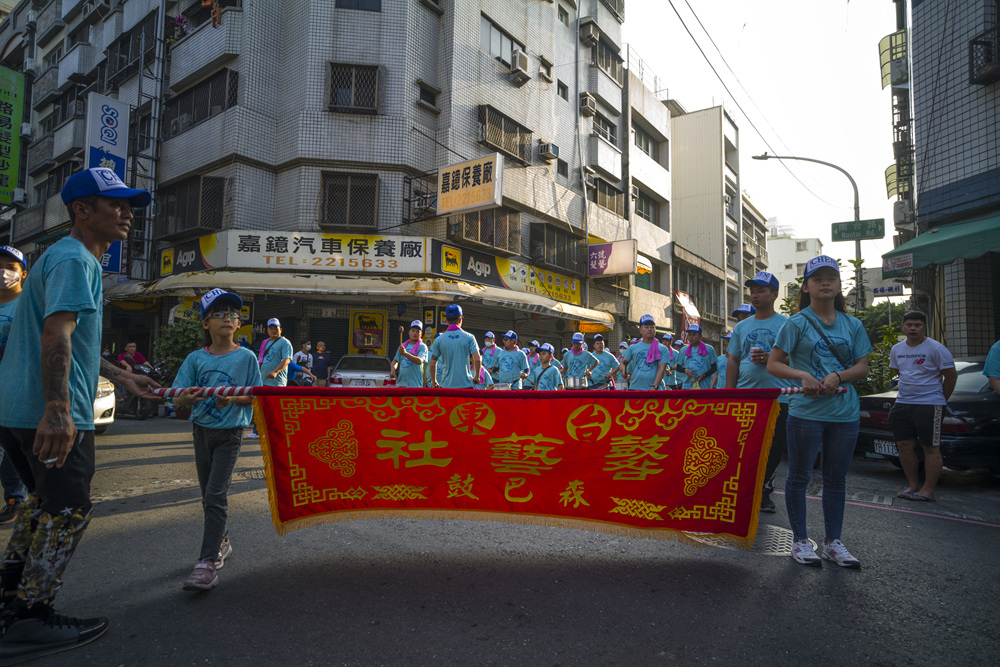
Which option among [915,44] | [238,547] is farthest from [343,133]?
[238,547]

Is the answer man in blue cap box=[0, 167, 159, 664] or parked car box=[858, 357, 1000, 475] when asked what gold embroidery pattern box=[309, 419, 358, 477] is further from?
parked car box=[858, 357, 1000, 475]

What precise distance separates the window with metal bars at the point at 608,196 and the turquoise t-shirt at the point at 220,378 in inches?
877

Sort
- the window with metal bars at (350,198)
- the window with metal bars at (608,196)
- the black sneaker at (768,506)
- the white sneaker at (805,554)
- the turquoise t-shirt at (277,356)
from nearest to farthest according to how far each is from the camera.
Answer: the white sneaker at (805,554) < the black sneaker at (768,506) < the turquoise t-shirt at (277,356) < the window with metal bars at (350,198) < the window with metal bars at (608,196)

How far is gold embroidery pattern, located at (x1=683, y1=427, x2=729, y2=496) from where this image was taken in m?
3.60

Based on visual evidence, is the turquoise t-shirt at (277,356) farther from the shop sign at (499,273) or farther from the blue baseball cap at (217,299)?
the shop sign at (499,273)

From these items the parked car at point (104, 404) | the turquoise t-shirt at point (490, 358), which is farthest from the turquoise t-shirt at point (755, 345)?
the parked car at point (104, 404)

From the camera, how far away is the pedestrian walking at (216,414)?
10.7ft

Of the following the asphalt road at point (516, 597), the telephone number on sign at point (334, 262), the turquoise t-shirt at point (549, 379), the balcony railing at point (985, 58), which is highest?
the balcony railing at point (985, 58)

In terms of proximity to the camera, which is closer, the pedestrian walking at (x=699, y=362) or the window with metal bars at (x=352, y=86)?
the pedestrian walking at (x=699, y=362)

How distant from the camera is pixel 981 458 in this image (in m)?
6.16

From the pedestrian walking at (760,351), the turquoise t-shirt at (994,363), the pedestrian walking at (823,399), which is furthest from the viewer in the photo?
the turquoise t-shirt at (994,363)

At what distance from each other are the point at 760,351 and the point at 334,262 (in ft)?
44.7

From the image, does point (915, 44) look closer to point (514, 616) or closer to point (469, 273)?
point (469, 273)

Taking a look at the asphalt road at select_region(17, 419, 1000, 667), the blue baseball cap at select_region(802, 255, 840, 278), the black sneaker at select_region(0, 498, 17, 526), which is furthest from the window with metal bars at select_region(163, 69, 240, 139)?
the blue baseball cap at select_region(802, 255, 840, 278)
